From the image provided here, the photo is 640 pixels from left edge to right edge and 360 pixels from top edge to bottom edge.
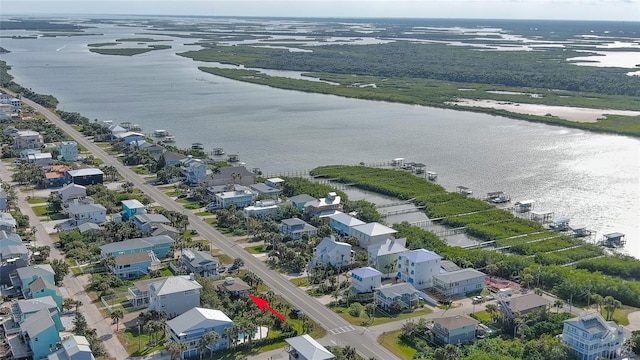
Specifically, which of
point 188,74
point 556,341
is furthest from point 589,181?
point 188,74

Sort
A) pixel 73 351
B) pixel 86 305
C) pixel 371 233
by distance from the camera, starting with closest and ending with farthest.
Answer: pixel 73 351 → pixel 86 305 → pixel 371 233

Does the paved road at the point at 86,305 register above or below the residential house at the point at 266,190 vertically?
below

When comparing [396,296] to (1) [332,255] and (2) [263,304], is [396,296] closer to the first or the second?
(1) [332,255]

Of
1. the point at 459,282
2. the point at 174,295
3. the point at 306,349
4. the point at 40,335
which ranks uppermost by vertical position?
the point at 306,349

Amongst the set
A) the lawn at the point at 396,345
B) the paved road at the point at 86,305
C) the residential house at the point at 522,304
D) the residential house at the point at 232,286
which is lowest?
the paved road at the point at 86,305

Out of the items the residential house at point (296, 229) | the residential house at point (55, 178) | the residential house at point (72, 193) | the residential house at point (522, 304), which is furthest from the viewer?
the residential house at point (55, 178)

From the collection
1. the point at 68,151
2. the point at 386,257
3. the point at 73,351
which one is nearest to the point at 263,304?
the point at 386,257

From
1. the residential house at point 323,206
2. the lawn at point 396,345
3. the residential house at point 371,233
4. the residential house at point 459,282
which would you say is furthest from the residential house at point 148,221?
the lawn at point 396,345

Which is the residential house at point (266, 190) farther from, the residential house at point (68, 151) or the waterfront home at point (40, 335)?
the waterfront home at point (40, 335)
